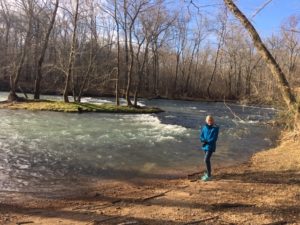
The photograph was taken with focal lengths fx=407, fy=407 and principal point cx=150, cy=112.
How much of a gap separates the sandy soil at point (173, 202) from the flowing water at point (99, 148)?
127 cm

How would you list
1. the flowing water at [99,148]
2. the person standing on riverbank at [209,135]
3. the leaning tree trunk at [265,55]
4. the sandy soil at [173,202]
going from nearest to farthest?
the sandy soil at [173,202] → the leaning tree trunk at [265,55] → the person standing on riverbank at [209,135] → the flowing water at [99,148]

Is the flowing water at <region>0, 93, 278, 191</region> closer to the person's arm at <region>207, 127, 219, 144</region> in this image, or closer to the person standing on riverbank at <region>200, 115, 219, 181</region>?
the person standing on riverbank at <region>200, 115, 219, 181</region>

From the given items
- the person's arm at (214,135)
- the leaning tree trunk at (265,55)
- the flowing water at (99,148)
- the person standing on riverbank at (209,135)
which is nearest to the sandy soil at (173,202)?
the person standing on riverbank at (209,135)

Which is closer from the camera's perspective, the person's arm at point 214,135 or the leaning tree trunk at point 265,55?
the leaning tree trunk at point 265,55

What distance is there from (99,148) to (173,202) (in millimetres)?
8044

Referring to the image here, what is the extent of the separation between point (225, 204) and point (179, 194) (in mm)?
1450

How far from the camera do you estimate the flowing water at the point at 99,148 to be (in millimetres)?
12430

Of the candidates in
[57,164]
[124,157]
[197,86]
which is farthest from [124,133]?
[197,86]

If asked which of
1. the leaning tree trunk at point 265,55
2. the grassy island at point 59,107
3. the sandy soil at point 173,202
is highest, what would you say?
the leaning tree trunk at point 265,55

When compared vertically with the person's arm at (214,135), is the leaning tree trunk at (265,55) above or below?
above

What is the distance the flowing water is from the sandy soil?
1274 mm

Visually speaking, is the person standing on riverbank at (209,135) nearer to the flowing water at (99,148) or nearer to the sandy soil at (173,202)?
the sandy soil at (173,202)

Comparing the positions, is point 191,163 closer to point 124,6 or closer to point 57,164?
point 57,164

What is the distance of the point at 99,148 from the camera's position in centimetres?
1638
